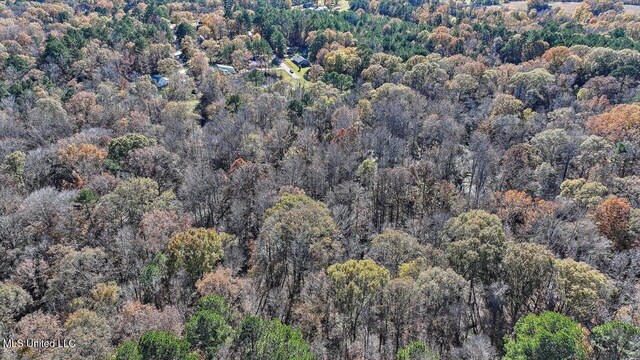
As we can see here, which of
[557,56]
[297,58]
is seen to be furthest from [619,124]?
[297,58]

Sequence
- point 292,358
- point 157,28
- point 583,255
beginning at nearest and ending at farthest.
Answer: point 292,358 < point 583,255 < point 157,28

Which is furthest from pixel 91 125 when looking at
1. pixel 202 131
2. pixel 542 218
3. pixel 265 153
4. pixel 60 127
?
pixel 542 218

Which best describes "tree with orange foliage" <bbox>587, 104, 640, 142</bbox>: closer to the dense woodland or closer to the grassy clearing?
the dense woodland

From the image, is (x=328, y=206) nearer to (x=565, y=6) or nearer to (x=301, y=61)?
(x=301, y=61)

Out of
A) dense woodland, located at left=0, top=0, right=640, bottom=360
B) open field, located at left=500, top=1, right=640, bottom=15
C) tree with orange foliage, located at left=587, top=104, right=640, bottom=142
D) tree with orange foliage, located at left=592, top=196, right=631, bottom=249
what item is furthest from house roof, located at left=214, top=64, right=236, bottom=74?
open field, located at left=500, top=1, right=640, bottom=15

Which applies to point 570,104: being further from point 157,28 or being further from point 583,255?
point 157,28

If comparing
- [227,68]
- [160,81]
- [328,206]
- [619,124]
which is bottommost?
[328,206]
